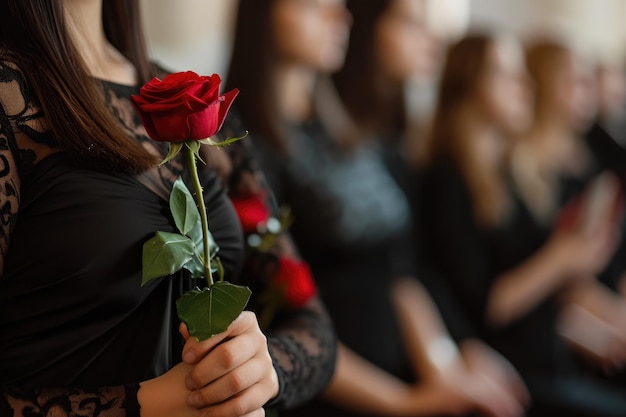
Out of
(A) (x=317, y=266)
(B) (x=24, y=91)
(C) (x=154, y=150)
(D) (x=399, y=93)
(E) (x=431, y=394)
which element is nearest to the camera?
(B) (x=24, y=91)

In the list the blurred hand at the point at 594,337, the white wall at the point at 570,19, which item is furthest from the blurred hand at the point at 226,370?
the white wall at the point at 570,19

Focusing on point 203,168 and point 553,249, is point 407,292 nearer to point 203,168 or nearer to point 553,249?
point 553,249

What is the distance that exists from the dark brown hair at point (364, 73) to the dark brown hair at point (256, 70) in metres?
0.43

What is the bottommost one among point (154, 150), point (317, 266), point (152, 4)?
point (317, 266)

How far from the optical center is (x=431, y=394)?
1775 mm

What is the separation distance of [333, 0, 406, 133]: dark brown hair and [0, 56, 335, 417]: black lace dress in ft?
4.08

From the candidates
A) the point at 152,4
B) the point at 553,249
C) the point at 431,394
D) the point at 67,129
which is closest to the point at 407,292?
the point at 431,394

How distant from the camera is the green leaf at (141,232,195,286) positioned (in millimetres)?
703

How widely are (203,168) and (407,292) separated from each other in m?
1.12

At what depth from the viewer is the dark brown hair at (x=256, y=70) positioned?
5.05 feet

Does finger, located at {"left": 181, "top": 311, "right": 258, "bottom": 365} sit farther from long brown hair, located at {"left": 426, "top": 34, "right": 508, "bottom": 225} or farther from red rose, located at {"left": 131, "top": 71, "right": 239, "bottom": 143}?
long brown hair, located at {"left": 426, "top": 34, "right": 508, "bottom": 225}

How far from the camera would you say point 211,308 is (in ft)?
2.27

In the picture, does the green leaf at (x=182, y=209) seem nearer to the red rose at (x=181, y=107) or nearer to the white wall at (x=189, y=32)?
the red rose at (x=181, y=107)

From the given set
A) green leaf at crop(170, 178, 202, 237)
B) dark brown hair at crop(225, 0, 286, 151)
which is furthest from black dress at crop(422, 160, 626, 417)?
green leaf at crop(170, 178, 202, 237)
